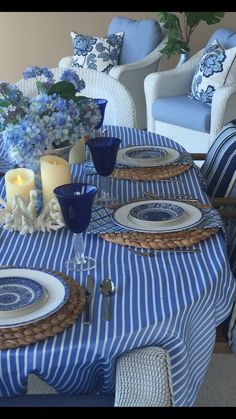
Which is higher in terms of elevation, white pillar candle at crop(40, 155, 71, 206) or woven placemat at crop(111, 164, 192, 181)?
white pillar candle at crop(40, 155, 71, 206)

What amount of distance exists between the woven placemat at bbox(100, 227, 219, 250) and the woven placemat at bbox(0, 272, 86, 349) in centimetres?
25

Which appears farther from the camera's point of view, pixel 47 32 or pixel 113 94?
pixel 47 32

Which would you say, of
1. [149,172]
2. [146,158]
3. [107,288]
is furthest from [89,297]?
[146,158]

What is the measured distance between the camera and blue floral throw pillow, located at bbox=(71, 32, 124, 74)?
13.6 ft

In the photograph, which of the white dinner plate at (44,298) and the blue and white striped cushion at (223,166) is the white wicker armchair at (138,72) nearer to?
the blue and white striped cushion at (223,166)

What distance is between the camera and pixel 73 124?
4.66 feet

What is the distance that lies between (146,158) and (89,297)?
85cm

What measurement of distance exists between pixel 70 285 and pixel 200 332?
28 cm

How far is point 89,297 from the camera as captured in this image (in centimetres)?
105

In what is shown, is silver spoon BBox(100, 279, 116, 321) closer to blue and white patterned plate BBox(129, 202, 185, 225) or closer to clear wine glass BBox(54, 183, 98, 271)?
clear wine glass BBox(54, 183, 98, 271)

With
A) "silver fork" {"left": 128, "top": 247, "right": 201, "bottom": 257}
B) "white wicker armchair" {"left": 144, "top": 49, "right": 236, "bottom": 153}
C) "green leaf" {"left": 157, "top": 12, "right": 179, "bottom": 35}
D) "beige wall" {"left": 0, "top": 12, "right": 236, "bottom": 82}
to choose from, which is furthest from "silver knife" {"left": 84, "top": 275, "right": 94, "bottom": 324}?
"beige wall" {"left": 0, "top": 12, "right": 236, "bottom": 82}

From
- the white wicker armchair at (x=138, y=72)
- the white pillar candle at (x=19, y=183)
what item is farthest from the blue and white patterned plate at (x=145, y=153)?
the white wicker armchair at (x=138, y=72)

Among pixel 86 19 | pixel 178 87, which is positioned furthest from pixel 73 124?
pixel 86 19

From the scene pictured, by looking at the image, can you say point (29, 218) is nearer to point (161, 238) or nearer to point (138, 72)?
point (161, 238)
